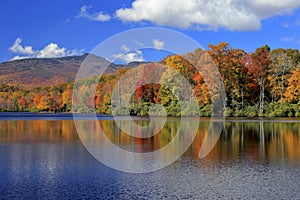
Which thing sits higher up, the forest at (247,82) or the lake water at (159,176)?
the forest at (247,82)

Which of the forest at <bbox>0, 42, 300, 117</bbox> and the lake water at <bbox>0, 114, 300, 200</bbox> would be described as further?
the forest at <bbox>0, 42, 300, 117</bbox>

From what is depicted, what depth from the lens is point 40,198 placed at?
8688mm

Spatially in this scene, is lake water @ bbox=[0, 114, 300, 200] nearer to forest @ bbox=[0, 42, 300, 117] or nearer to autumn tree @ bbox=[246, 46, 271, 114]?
forest @ bbox=[0, 42, 300, 117]

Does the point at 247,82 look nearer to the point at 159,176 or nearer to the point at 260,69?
the point at 260,69

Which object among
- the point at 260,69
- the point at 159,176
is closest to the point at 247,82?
the point at 260,69

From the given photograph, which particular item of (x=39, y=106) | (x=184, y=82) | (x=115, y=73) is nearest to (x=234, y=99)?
(x=184, y=82)

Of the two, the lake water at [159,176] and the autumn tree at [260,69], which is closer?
the lake water at [159,176]

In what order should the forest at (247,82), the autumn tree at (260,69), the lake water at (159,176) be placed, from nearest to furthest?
the lake water at (159,176) → the forest at (247,82) → the autumn tree at (260,69)

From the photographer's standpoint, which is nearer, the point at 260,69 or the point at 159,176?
the point at 159,176

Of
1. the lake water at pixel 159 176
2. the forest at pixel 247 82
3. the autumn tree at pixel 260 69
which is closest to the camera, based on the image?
the lake water at pixel 159 176

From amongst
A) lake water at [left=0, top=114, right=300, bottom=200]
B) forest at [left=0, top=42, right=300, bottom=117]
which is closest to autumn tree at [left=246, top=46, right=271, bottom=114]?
forest at [left=0, top=42, right=300, bottom=117]

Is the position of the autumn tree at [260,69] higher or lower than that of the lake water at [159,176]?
higher

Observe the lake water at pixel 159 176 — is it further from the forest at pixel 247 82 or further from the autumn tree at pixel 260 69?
the autumn tree at pixel 260 69

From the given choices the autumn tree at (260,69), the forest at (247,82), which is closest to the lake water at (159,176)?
the forest at (247,82)
